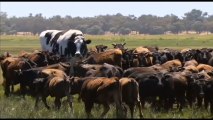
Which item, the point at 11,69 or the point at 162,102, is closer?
the point at 162,102

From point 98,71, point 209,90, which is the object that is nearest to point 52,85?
point 98,71

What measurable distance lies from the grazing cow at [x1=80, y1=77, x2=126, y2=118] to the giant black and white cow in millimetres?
9322

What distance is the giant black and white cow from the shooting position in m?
24.4

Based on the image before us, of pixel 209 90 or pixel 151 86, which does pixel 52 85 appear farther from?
pixel 209 90

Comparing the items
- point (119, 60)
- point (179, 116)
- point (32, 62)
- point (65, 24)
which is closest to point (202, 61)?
point (119, 60)

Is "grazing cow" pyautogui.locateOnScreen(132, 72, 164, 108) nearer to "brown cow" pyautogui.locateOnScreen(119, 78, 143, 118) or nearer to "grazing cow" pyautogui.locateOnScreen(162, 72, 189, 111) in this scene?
"grazing cow" pyautogui.locateOnScreen(162, 72, 189, 111)

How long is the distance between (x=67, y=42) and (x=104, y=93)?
451 inches

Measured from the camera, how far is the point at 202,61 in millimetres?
26188

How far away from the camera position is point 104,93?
1441 centimetres

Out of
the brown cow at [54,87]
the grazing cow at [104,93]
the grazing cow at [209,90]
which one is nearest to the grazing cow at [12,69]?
the brown cow at [54,87]

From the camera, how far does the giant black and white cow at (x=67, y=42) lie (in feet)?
80.2

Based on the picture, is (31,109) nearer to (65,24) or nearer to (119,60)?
(119,60)

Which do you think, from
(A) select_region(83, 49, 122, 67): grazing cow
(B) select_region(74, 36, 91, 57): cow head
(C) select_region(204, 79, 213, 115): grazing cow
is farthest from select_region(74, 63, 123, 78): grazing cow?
(C) select_region(204, 79, 213, 115): grazing cow

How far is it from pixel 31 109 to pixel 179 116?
190 inches
